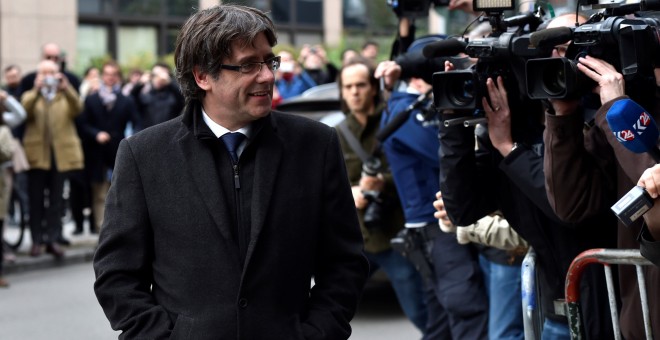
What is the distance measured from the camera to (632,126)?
360cm

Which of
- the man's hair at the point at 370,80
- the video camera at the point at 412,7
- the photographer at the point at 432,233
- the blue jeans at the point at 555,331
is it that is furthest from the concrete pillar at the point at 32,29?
the blue jeans at the point at 555,331

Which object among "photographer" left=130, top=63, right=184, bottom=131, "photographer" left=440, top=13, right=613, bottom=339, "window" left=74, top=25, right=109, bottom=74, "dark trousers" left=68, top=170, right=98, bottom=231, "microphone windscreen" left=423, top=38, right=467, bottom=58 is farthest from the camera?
"window" left=74, top=25, right=109, bottom=74

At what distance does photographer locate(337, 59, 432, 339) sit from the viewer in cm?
748

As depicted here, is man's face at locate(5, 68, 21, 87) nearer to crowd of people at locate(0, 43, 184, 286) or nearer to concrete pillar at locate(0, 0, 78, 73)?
crowd of people at locate(0, 43, 184, 286)

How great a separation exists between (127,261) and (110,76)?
44.9ft

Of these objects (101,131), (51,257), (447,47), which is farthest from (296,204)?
(101,131)

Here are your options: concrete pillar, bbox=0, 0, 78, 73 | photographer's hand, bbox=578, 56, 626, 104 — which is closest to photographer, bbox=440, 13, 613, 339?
photographer's hand, bbox=578, 56, 626, 104

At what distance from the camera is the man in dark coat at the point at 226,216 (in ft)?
12.3

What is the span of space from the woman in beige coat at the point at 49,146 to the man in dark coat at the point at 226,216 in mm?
9735

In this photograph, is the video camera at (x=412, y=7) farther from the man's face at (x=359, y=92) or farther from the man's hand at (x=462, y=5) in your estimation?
the man's face at (x=359, y=92)

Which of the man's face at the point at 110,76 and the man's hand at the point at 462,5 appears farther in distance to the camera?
the man's face at the point at 110,76

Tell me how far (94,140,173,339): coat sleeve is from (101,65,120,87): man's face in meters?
13.4

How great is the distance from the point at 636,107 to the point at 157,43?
3057 cm

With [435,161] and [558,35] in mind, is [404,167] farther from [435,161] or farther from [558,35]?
[558,35]
